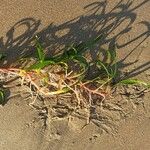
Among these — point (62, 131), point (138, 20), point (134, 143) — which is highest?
point (138, 20)

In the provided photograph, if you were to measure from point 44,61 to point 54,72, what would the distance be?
3.8 inches

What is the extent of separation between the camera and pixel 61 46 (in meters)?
2.11

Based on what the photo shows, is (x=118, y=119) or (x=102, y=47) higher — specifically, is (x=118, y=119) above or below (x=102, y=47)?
below

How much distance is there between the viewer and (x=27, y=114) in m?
2.12

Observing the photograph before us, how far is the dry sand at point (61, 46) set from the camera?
210cm

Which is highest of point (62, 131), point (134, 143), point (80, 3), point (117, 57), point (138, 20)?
point (80, 3)

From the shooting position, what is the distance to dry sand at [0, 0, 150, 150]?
210 cm

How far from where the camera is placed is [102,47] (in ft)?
6.97

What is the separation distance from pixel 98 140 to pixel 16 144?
15.1 inches

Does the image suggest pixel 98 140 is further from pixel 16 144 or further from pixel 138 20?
pixel 138 20

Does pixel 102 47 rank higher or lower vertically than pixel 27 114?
higher

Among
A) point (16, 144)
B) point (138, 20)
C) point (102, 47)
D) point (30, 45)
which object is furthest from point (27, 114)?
point (138, 20)

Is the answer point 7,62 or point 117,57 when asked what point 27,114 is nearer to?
point 7,62

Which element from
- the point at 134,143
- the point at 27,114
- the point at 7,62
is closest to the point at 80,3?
the point at 7,62
